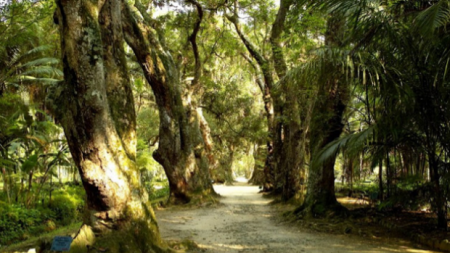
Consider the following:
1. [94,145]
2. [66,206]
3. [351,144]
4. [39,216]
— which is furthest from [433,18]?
[66,206]

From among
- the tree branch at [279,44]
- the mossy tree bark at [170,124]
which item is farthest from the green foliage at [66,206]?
the tree branch at [279,44]

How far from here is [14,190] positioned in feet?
34.3

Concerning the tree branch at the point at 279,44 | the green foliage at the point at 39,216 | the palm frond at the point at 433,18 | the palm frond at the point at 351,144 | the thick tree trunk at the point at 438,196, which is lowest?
the green foliage at the point at 39,216

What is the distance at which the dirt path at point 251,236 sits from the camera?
592 centimetres

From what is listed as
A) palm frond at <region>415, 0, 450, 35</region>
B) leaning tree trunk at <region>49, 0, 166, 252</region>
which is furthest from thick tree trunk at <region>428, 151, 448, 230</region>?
leaning tree trunk at <region>49, 0, 166, 252</region>

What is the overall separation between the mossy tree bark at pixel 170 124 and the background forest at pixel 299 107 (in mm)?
40

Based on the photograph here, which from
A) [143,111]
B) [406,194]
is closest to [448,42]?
[406,194]

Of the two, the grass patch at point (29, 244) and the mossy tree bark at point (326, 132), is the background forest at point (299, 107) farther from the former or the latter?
the grass patch at point (29, 244)

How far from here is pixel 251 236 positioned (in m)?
7.12

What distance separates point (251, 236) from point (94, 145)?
3.93 metres

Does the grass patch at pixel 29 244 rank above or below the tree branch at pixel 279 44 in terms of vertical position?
below

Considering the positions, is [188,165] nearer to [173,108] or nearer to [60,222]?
[173,108]

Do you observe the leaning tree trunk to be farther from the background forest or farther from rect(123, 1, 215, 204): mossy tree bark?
rect(123, 1, 215, 204): mossy tree bark

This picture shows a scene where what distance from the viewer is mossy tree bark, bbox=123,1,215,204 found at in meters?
12.2
